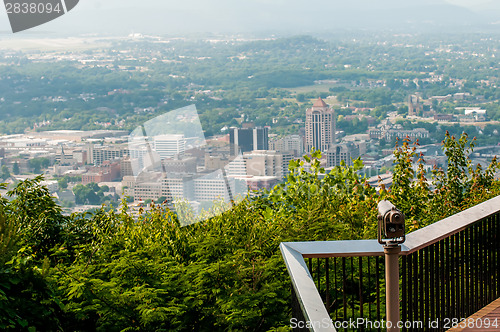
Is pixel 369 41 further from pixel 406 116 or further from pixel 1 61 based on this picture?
pixel 1 61

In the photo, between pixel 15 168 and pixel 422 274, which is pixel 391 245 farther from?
pixel 15 168

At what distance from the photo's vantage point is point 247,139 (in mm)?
7051

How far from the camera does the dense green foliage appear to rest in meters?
2.80

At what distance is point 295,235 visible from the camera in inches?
143

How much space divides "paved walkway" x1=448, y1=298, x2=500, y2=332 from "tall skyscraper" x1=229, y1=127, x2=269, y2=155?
113 inches

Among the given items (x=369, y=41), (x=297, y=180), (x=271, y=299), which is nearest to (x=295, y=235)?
(x=271, y=299)

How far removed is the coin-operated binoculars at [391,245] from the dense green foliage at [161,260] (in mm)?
1118

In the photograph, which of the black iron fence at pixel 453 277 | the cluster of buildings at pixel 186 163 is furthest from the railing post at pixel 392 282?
the cluster of buildings at pixel 186 163

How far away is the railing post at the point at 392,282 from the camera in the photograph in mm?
1978

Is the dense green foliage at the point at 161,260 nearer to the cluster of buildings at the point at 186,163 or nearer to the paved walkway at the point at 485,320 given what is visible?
the cluster of buildings at the point at 186,163

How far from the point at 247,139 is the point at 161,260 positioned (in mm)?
3690

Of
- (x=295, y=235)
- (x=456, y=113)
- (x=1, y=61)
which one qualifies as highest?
(x=1, y=61)

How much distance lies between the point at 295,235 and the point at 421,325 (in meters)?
1.12

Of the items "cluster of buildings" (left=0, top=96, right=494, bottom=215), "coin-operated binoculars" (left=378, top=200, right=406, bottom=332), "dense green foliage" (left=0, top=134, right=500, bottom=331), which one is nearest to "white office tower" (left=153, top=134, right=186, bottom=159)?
"cluster of buildings" (left=0, top=96, right=494, bottom=215)
